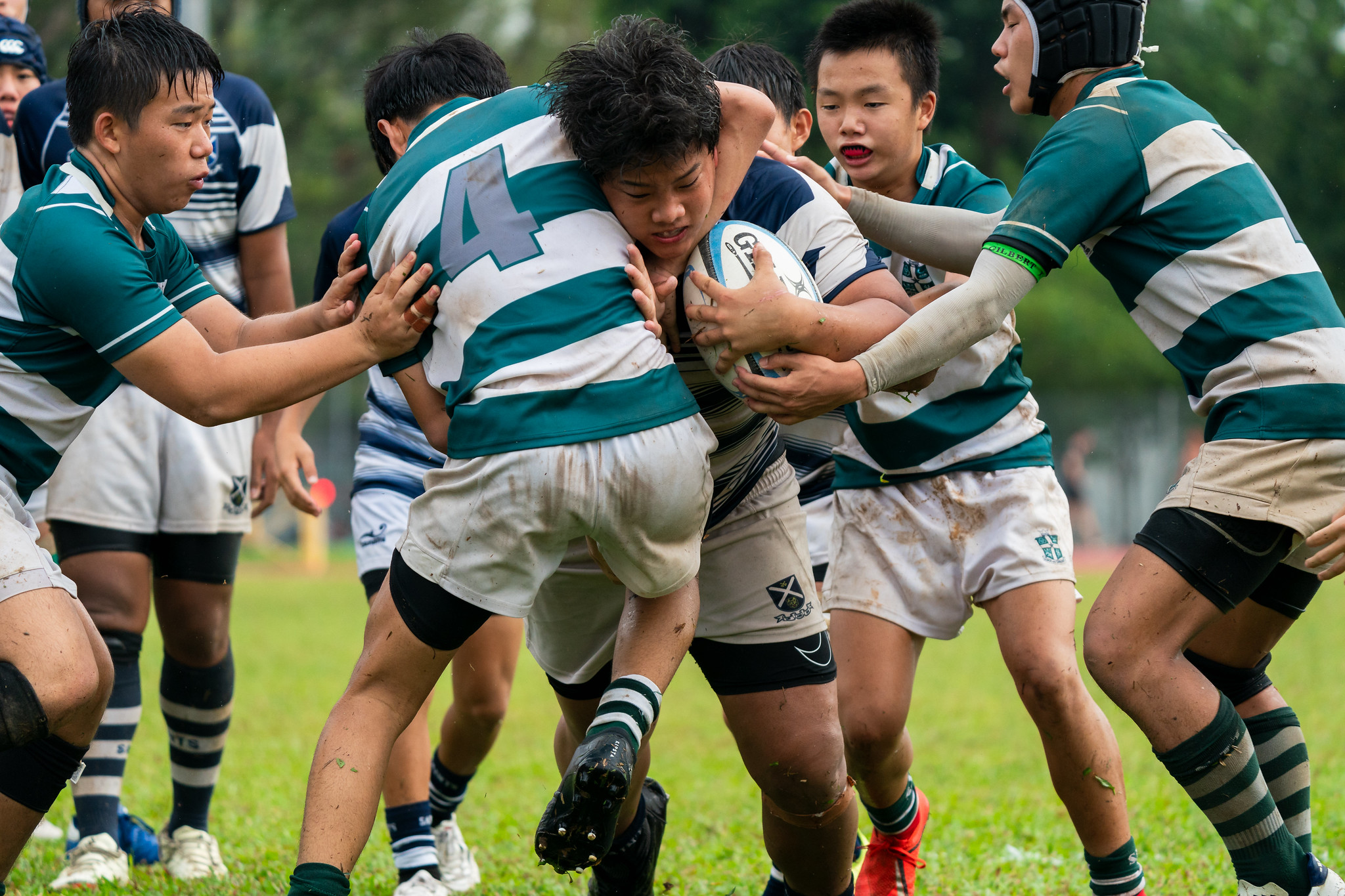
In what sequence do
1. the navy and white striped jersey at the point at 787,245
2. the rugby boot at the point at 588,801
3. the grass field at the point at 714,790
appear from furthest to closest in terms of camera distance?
the grass field at the point at 714,790 < the navy and white striped jersey at the point at 787,245 < the rugby boot at the point at 588,801

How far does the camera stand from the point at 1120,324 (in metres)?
30.8

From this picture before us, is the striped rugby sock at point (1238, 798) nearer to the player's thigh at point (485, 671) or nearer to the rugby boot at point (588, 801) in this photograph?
the rugby boot at point (588, 801)

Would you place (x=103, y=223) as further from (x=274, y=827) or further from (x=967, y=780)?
(x=967, y=780)

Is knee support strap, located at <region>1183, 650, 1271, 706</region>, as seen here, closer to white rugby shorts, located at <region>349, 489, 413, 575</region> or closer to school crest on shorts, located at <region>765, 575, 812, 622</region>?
school crest on shorts, located at <region>765, 575, 812, 622</region>

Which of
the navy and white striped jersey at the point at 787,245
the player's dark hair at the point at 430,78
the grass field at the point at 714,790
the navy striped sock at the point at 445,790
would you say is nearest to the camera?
the navy and white striped jersey at the point at 787,245

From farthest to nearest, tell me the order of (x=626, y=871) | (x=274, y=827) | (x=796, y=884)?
(x=274, y=827) < (x=626, y=871) < (x=796, y=884)

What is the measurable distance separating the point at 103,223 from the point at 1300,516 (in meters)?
2.97

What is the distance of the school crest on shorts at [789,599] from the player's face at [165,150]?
185 centimetres

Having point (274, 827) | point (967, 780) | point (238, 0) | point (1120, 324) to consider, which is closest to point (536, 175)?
point (274, 827)

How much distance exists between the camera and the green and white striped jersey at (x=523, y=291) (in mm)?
2875

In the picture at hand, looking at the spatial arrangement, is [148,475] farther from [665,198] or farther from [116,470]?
[665,198]

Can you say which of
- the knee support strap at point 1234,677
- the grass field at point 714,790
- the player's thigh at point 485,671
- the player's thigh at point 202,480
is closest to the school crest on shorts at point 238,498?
the player's thigh at point 202,480

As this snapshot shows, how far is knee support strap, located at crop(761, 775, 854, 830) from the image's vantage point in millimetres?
3459

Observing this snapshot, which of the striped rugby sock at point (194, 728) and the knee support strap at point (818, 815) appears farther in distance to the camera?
the striped rugby sock at point (194, 728)
